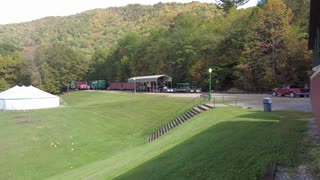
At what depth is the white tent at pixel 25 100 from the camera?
5525 cm

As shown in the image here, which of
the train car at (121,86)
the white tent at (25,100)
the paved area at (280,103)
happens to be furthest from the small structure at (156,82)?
the paved area at (280,103)

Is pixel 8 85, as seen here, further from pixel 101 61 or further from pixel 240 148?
pixel 240 148

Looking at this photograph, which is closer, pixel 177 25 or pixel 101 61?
pixel 177 25

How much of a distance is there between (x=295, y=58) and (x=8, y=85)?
87.4 metres

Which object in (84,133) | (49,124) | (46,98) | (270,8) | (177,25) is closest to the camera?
(84,133)

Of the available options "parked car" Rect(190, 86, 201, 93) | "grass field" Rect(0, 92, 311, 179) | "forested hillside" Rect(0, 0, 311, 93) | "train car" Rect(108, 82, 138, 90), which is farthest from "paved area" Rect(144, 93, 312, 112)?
"train car" Rect(108, 82, 138, 90)

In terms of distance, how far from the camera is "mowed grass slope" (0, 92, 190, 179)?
64.5 feet

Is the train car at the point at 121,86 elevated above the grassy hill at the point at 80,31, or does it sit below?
below

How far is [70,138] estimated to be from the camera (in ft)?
89.4

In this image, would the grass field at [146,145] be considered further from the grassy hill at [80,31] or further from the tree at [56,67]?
the grassy hill at [80,31]

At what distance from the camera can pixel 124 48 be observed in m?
109

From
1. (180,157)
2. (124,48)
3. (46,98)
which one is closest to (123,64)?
(124,48)

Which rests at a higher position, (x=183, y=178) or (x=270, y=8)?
(x=270, y=8)

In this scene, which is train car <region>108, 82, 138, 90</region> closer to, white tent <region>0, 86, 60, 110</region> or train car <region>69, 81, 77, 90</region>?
train car <region>69, 81, 77, 90</region>
